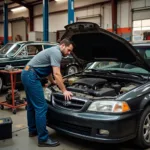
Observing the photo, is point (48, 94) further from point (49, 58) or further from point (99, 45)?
point (99, 45)

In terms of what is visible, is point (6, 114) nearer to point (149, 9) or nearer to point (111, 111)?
point (111, 111)

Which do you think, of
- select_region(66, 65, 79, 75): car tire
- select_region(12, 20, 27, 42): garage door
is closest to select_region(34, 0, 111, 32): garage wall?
select_region(12, 20, 27, 42): garage door

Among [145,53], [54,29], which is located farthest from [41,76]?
[54,29]

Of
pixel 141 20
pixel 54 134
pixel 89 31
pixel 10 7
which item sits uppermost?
pixel 10 7

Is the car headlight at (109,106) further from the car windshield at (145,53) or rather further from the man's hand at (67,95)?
the car windshield at (145,53)

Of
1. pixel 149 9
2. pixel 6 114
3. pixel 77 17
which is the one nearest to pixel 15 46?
pixel 6 114

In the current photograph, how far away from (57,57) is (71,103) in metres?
0.65

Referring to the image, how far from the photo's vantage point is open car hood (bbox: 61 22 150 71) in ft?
11.2

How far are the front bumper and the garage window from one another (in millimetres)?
11617

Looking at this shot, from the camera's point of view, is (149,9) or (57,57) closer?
(57,57)

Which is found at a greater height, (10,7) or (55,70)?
(10,7)

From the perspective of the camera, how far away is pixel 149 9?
13828 mm

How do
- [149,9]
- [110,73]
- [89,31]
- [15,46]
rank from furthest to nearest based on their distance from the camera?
[149,9] < [15,46] < [110,73] < [89,31]

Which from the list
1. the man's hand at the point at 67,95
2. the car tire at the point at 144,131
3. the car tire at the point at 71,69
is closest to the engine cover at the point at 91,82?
the man's hand at the point at 67,95
